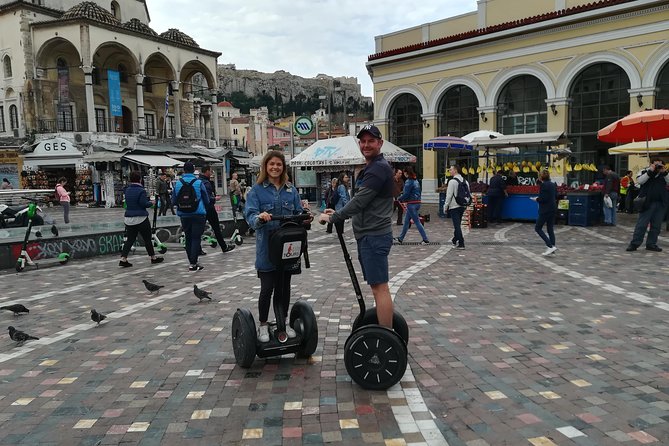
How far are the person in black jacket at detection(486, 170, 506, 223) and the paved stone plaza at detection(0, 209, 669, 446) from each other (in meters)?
8.41

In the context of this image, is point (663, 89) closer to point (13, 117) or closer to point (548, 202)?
point (548, 202)

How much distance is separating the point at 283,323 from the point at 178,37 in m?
40.9

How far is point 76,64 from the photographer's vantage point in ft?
119

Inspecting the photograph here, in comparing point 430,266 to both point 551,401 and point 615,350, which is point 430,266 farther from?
point 551,401

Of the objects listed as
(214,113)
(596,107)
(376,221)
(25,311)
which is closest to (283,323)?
(376,221)

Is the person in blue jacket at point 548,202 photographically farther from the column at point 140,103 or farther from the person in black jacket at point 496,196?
the column at point 140,103

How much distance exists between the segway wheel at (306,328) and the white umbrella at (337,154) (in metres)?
12.6

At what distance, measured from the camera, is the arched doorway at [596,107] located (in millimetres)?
20750

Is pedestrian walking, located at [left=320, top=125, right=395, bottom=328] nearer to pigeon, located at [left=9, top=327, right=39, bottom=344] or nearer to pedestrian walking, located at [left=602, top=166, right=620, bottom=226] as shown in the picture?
pigeon, located at [left=9, top=327, right=39, bottom=344]

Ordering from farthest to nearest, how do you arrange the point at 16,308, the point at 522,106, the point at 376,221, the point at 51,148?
the point at 51,148 → the point at 522,106 → the point at 16,308 → the point at 376,221

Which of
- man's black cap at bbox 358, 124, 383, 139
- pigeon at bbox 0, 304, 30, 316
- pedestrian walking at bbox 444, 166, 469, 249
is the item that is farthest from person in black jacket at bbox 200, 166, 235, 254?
man's black cap at bbox 358, 124, 383, 139

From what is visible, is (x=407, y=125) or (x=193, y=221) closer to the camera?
(x=193, y=221)

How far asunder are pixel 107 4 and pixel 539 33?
36.3 m

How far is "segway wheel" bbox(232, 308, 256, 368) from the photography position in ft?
13.4
